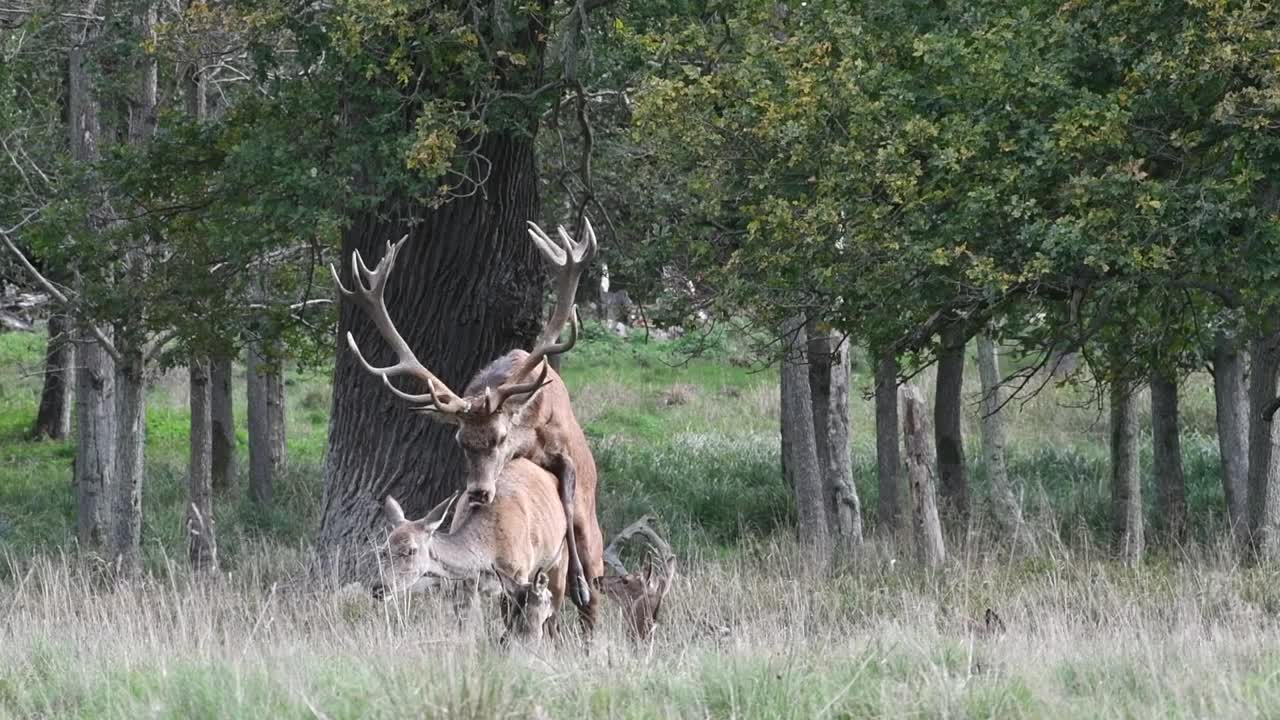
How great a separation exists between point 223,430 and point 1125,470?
11.3 meters

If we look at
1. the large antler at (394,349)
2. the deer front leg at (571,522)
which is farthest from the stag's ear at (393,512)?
the deer front leg at (571,522)

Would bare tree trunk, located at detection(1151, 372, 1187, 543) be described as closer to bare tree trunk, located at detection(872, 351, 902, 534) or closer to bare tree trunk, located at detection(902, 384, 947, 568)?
bare tree trunk, located at detection(872, 351, 902, 534)

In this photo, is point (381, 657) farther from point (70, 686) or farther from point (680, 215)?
point (680, 215)

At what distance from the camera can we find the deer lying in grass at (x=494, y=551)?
723 cm

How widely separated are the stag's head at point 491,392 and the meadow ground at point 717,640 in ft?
2.69

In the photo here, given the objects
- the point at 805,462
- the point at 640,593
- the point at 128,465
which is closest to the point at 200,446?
the point at 128,465

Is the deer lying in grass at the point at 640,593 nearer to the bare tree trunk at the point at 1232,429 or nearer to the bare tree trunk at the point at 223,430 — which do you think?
the bare tree trunk at the point at 1232,429

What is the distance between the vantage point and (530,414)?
8.66m

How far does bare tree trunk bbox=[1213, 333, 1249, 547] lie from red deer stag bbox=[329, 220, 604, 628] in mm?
7373

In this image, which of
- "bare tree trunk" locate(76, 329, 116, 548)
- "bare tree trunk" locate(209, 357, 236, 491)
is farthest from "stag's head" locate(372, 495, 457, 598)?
"bare tree trunk" locate(209, 357, 236, 491)

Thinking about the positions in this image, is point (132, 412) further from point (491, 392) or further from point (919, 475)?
point (491, 392)

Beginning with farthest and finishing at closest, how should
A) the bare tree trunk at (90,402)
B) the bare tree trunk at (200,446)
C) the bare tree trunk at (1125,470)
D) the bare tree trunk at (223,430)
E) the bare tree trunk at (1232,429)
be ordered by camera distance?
the bare tree trunk at (223,430), the bare tree trunk at (90,402), the bare tree trunk at (200,446), the bare tree trunk at (1125,470), the bare tree trunk at (1232,429)

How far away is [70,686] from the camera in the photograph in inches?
258

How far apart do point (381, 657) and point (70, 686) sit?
124 cm
